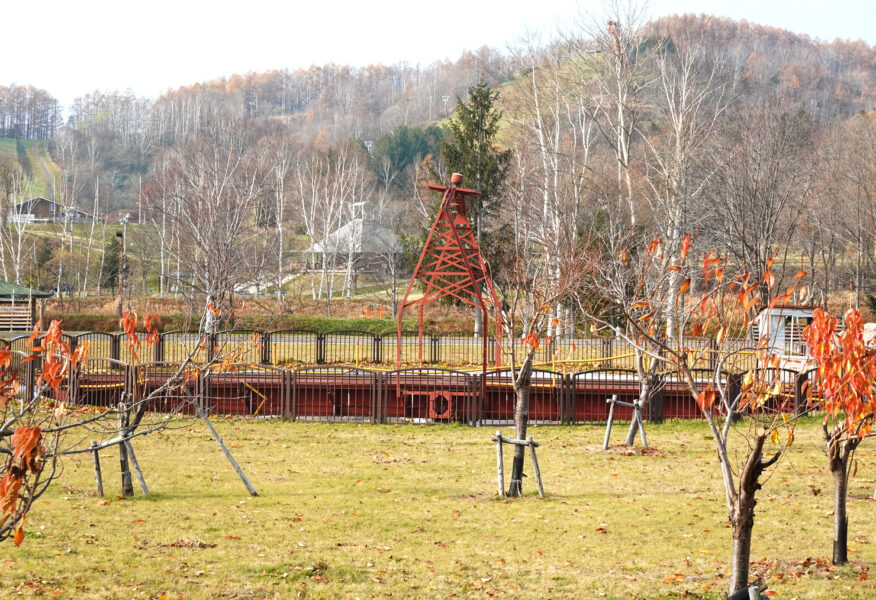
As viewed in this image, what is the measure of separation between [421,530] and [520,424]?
269cm

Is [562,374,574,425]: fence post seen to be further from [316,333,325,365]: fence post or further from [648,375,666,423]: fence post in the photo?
[316,333,325,365]: fence post

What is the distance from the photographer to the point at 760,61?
4550 inches

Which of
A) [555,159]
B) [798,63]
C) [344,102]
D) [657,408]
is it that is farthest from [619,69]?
[344,102]

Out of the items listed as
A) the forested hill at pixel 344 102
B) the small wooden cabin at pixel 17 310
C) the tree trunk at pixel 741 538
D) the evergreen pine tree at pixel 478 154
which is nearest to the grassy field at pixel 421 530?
the tree trunk at pixel 741 538

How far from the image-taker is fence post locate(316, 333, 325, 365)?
26.0m

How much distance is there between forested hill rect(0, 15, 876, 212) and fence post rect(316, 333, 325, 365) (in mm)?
74333

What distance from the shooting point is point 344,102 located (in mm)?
153000

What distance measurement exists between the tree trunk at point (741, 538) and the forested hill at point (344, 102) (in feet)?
313

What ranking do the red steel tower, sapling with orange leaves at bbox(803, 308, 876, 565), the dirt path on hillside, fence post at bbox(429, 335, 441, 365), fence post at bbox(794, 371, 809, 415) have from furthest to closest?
the dirt path on hillside
fence post at bbox(429, 335, 441, 365)
the red steel tower
fence post at bbox(794, 371, 809, 415)
sapling with orange leaves at bbox(803, 308, 876, 565)

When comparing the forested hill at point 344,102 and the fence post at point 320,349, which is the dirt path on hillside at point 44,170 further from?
the fence post at point 320,349

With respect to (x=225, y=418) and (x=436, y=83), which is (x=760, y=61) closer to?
(x=436, y=83)

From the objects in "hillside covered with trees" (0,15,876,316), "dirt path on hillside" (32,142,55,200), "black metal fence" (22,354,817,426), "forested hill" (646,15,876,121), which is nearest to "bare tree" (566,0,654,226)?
"hillside covered with trees" (0,15,876,316)

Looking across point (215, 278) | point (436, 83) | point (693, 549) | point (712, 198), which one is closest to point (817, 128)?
point (712, 198)

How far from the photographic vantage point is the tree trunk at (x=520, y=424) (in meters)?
11.3
